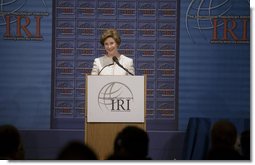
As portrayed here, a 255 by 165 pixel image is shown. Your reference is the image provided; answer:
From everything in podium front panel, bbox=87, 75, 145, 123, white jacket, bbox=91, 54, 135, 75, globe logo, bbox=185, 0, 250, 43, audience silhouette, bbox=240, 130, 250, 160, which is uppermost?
globe logo, bbox=185, 0, 250, 43

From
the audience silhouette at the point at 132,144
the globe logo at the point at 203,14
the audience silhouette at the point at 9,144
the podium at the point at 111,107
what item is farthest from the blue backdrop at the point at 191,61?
the audience silhouette at the point at 132,144

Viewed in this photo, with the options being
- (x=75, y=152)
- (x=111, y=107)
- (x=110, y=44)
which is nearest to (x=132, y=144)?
(x=75, y=152)

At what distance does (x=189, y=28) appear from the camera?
6.74 m

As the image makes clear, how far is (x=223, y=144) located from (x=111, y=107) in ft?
4.83

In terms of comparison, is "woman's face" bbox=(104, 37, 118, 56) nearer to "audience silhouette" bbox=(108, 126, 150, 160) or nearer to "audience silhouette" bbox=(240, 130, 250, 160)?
"audience silhouette" bbox=(240, 130, 250, 160)

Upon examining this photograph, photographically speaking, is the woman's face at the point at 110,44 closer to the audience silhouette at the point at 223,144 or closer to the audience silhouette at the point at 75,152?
the audience silhouette at the point at 223,144

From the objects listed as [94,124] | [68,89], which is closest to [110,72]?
[94,124]

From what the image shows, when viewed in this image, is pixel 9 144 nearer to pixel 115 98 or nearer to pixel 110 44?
pixel 115 98

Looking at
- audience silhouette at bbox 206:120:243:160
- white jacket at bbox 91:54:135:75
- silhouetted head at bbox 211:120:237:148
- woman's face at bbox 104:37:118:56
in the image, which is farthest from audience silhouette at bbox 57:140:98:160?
woman's face at bbox 104:37:118:56

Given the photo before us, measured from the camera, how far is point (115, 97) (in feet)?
16.1

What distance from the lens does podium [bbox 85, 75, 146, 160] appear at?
490 cm

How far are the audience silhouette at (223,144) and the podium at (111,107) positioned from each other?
1.13 m

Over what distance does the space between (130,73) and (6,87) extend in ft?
7.29

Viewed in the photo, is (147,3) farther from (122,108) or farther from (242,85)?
(122,108)
